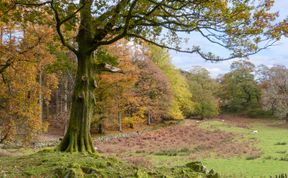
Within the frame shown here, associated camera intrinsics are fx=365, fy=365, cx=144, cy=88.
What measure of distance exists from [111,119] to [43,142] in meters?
10.4

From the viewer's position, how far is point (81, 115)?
1234 cm

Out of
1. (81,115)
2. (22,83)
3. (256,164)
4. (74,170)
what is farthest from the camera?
(256,164)

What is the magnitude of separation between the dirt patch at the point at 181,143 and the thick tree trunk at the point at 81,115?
14621 millimetres

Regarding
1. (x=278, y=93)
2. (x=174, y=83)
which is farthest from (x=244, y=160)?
(x=278, y=93)

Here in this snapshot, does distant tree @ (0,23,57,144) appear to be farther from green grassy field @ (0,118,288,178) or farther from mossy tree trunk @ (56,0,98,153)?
mossy tree trunk @ (56,0,98,153)

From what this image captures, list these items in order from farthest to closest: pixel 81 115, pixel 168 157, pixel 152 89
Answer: pixel 152 89 < pixel 168 157 < pixel 81 115

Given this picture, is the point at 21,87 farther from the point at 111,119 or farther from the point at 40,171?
the point at 111,119

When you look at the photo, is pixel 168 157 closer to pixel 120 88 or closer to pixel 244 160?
pixel 244 160

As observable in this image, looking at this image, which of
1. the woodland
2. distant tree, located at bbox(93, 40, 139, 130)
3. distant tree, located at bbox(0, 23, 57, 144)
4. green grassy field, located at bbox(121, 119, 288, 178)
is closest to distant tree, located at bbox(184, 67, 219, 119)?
the woodland

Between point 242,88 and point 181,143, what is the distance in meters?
39.9

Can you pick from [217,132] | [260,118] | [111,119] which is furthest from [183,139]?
[260,118]

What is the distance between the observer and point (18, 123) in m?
20.4

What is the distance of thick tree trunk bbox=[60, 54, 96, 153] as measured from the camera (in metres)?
12.2

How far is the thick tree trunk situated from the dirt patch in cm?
1462
